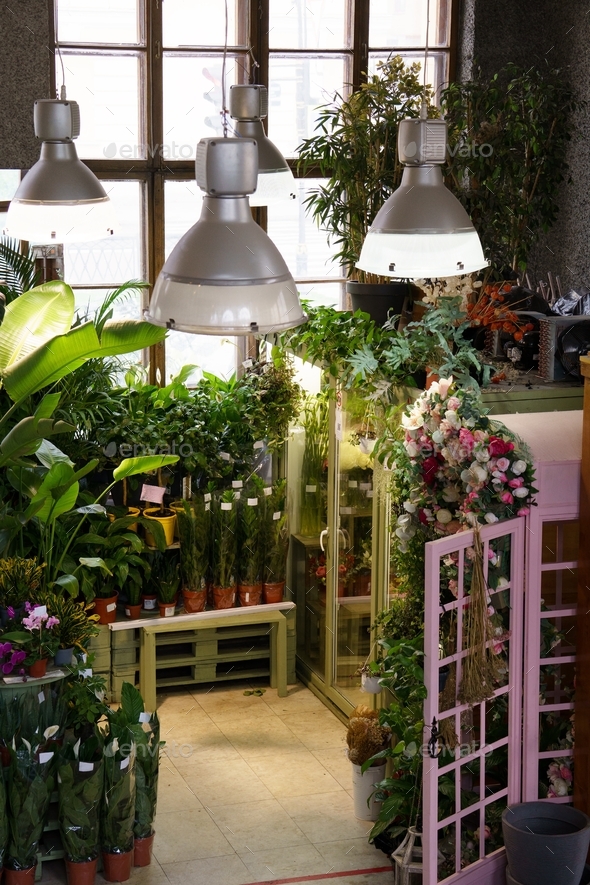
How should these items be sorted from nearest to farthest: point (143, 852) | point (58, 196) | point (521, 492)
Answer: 1. point (58, 196)
2. point (521, 492)
3. point (143, 852)

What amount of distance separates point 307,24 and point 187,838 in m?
4.64

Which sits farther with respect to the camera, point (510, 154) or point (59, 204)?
point (510, 154)

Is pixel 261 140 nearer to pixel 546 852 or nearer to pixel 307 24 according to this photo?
pixel 546 852

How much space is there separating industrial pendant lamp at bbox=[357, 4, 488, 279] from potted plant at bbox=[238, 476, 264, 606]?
3.18 meters

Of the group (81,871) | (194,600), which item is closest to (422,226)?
(81,871)

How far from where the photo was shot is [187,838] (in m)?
5.34

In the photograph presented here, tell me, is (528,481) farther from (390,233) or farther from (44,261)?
(44,261)

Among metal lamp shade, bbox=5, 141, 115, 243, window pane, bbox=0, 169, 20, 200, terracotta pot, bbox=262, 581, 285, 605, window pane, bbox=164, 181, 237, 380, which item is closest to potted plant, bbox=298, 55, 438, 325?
window pane, bbox=164, 181, 237, 380

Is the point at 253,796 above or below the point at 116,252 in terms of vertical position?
below

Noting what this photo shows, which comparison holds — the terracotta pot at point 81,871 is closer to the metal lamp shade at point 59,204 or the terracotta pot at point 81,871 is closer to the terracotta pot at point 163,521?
the terracotta pot at point 163,521

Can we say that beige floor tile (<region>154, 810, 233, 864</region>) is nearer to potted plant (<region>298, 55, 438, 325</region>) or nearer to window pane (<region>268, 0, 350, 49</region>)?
potted plant (<region>298, 55, 438, 325</region>)

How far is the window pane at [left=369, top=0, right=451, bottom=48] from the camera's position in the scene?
723 centimetres

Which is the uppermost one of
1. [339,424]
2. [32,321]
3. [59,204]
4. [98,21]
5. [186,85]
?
[98,21]

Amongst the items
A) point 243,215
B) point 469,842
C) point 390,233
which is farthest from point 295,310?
point 469,842
